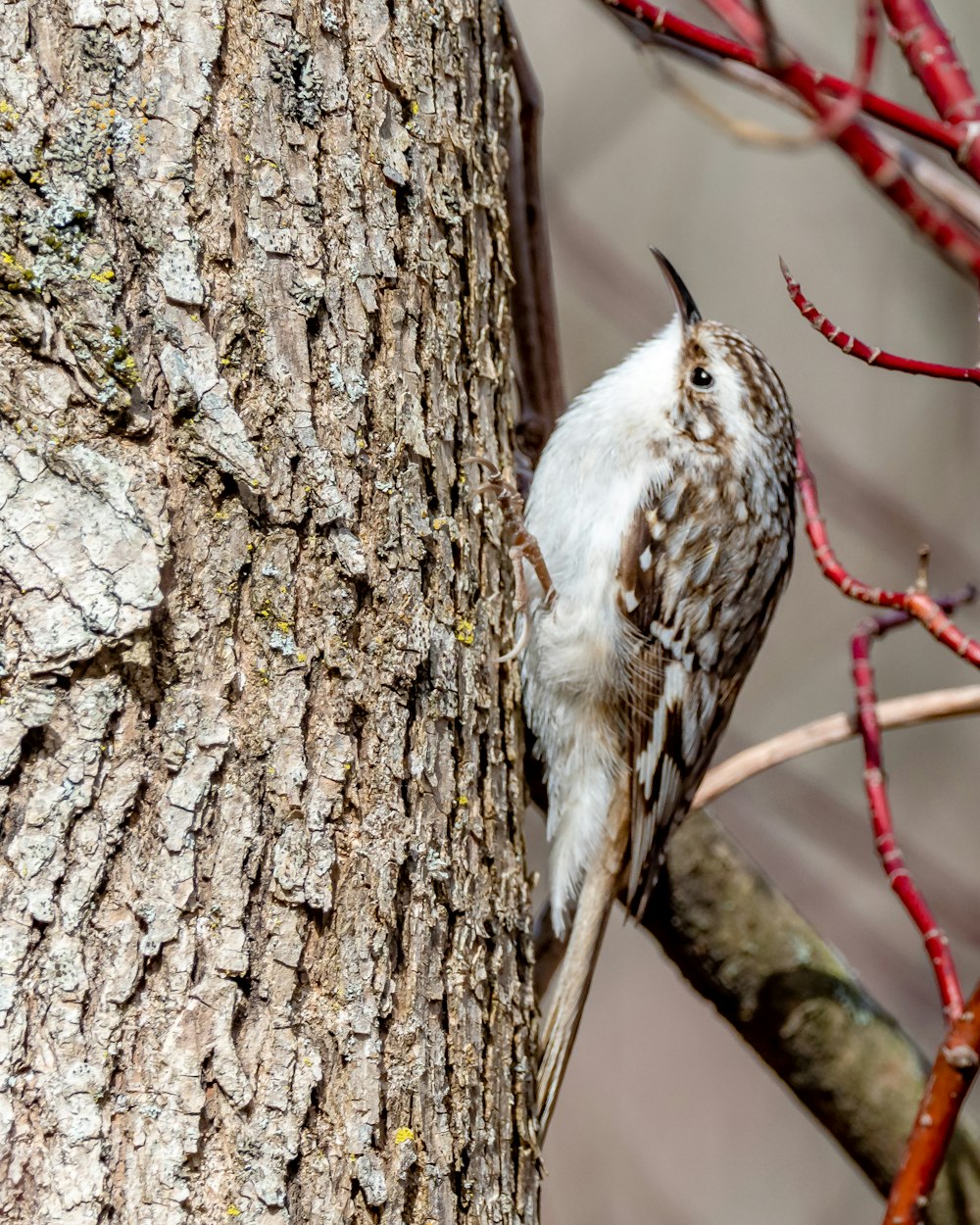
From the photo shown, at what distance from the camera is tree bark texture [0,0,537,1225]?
105 centimetres

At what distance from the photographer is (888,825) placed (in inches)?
67.3

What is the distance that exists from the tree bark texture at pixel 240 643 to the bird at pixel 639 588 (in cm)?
66

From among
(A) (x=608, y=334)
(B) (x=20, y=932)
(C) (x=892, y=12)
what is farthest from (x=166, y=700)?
(A) (x=608, y=334)

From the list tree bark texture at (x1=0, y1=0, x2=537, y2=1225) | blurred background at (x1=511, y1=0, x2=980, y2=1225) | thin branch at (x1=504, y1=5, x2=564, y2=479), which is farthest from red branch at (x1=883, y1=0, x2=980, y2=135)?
blurred background at (x1=511, y1=0, x2=980, y2=1225)

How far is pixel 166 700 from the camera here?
3.67 feet

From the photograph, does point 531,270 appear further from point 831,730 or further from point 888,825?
point 888,825

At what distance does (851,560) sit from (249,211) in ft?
14.0

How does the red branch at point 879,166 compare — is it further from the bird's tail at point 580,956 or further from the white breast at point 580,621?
the bird's tail at point 580,956

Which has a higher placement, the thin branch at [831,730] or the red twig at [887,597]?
the red twig at [887,597]

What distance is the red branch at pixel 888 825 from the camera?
153 cm

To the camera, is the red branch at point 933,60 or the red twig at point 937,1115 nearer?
the red branch at point 933,60

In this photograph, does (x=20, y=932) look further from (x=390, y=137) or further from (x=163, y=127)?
(x=390, y=137)

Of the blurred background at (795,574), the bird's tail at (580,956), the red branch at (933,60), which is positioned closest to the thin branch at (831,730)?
the bird's tail at (580,956)

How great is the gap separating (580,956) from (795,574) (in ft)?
11.6
